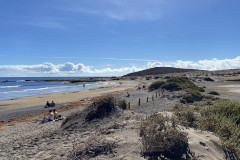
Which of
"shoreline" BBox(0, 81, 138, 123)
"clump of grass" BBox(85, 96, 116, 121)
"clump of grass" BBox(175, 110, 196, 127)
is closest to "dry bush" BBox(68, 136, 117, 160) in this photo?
"clump of grass" BBox(175, 110, 196, 127)

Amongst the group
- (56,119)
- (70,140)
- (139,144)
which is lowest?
(56,119)

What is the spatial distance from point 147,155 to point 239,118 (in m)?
4.98

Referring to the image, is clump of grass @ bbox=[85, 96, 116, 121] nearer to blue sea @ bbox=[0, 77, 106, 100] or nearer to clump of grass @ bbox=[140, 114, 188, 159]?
clump of grass @ bbox=[140, 114, 188, 159]

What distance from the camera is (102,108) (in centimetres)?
895

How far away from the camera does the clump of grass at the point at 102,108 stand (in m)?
8.53

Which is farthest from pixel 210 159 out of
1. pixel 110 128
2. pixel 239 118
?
pixel 239 118

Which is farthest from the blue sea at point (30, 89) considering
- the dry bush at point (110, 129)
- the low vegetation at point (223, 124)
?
the low vegetation at point (223, 124)

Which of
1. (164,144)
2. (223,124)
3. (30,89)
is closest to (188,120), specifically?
(223,124)

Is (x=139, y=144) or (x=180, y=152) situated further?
(x=139, y=144)

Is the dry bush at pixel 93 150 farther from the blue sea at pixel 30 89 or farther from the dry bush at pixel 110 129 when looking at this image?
the blue sea at pixel 30 89

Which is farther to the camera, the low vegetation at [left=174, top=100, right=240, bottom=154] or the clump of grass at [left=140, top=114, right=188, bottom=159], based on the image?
the low vegetation at [left=174, top=100, right=240, bottom=154]

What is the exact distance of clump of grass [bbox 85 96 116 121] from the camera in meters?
8.53

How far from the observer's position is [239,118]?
684 centimetres

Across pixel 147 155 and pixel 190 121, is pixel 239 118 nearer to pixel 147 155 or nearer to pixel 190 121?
pixel 190 121
